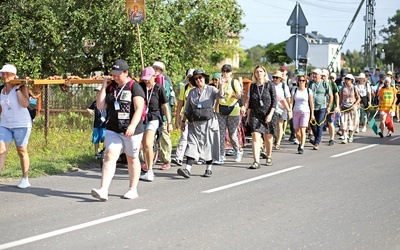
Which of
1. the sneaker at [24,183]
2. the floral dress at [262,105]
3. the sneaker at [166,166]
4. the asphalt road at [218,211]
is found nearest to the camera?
the asphalt road at [218,211]

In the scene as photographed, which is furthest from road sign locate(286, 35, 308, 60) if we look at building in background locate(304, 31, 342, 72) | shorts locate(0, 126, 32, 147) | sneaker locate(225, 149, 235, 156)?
building in background locate(304, 31, 342, 72)

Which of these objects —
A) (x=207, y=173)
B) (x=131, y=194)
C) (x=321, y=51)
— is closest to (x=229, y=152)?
(x=207, y=173)

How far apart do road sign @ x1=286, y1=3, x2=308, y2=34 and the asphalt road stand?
8561mm

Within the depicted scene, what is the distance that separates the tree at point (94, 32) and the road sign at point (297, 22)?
3.30 m

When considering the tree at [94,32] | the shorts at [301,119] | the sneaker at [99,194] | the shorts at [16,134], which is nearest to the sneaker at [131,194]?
the sneaker at [99,194]

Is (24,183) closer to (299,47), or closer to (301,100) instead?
(301,100)

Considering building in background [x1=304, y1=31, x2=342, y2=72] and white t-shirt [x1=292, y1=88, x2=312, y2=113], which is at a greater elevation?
building in background [x1=304, y1=31, x2=342, y2=72]

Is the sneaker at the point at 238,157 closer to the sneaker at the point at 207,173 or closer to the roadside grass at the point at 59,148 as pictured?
the sneaker at the point at 207,173

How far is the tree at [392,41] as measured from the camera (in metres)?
109

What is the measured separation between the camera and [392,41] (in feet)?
374

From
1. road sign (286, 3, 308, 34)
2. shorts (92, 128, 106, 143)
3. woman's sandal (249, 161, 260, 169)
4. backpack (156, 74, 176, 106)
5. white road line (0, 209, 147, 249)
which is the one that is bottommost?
white road line (0, 209, 147, 249)

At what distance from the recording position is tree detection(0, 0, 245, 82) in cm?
2308

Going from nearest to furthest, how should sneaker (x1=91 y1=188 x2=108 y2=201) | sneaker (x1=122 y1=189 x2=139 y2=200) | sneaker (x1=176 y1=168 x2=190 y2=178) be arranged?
sneaker (x1=91 y1=188 x2=108 y2=201), sneaker (x1=122 y1=189 x2=139 y2=200), sneaker (x1=176 y1=168 x2=190 y2=178)

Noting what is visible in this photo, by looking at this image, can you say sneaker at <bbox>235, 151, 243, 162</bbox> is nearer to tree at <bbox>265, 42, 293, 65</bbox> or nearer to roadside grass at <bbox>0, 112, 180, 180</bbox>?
roadside grass at <bbox>0, 112, 180, 180</bbox>
